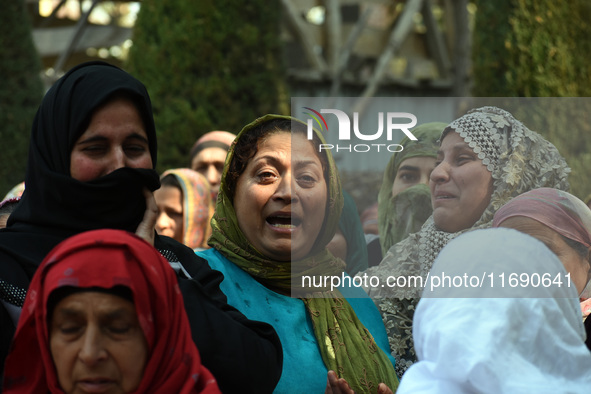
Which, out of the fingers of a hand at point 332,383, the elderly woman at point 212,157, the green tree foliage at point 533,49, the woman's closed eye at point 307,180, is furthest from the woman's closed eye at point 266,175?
the green tree foliage at point 533,49

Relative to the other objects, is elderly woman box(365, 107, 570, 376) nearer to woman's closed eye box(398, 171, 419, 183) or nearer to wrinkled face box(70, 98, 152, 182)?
woman's closed eye box(398, 171, 419, 183)

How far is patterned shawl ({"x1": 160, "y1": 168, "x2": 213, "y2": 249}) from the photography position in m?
5.25

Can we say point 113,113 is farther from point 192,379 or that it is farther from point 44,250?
point 192,379

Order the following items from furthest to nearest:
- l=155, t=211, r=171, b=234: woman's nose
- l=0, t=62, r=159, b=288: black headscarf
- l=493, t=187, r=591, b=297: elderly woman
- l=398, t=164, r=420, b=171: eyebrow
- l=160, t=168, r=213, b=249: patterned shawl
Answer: l=160, t=168, r=213, b=249: patterned shawl, l=155, t=211, r=171, b=234: woman's nose, l=398, t=164, r=420, b=171: eyebrow, l=493, t=187, r=591, b=297: elderly woman, l=0, t=62, r=159, b=288: black headscarf

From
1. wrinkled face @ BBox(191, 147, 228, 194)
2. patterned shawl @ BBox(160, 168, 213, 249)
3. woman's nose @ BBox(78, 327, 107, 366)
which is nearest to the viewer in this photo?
woman's nose @ BBox(78, 327, 107, 366)

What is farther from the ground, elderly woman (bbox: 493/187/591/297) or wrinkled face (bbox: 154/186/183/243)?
wrinkled face (bbox: 154/186/183/243)

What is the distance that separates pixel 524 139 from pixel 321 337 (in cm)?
105

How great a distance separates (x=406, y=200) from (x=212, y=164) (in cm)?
306

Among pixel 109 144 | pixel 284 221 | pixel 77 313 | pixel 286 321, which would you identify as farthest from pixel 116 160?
pixel 286 321

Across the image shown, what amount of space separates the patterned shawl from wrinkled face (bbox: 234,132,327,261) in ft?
7.03

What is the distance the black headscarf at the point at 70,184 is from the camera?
8.16 feet

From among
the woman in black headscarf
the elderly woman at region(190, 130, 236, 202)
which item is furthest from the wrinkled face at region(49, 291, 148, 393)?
the elderly woman at region(190, 130, 236, 202)

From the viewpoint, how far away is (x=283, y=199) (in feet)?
9.98

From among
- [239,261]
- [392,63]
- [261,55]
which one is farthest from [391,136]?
[392,63]
